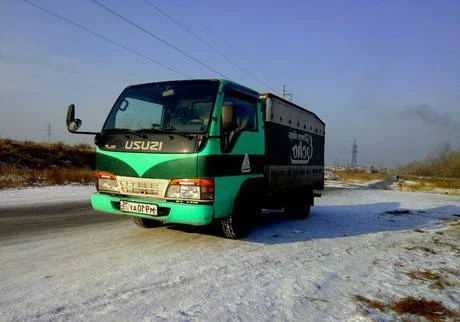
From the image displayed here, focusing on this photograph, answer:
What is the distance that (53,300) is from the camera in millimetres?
3656

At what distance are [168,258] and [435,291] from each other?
10.8ft

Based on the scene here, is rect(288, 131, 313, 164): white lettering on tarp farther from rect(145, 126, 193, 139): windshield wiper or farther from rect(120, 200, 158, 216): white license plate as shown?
rect(120, 200, 158, 216): white license plate

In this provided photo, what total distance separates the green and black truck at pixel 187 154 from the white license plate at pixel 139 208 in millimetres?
15

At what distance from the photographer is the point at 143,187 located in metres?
5.87

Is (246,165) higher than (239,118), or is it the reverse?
(239,118)

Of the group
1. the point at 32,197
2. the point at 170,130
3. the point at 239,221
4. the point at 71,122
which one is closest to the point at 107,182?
the point at 71,122

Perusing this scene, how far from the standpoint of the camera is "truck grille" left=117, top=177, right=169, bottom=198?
573cm

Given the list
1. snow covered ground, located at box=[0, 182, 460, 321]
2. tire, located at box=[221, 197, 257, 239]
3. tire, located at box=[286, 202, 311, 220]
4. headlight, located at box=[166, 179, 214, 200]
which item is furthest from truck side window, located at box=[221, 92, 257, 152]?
tire, located at box=[286, 202, 311, 220]

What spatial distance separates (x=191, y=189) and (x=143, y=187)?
791 millimetres

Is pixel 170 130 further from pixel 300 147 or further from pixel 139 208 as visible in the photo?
pixel 300 147

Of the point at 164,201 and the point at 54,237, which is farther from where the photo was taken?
the point at 54,237

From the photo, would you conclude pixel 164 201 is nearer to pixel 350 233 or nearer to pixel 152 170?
pixel 152 170

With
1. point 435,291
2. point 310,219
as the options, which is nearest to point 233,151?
point 435,291

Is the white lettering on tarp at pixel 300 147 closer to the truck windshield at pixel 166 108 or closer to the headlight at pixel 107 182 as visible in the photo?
the truck windshield at pixel 166 108
